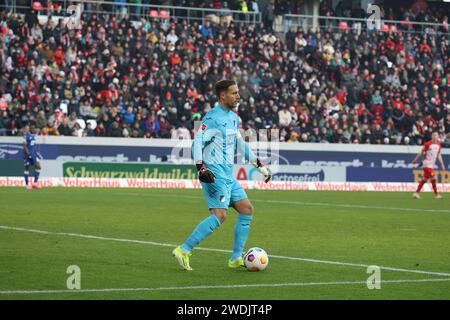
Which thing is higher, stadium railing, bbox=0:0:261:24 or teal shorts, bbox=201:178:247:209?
stadium railing, bbox=0:0:261:24

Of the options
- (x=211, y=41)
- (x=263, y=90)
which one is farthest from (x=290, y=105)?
(x=211, y=41)

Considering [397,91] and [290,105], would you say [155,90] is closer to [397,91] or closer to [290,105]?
[290,105]

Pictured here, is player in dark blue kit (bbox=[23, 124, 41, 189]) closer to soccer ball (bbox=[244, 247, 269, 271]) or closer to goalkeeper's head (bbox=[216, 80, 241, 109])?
goalkeeper's head (bbox=[216, 80, 241, 109])

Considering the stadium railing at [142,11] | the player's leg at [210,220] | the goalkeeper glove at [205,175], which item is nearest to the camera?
the goalkeeper glove at [205,175]

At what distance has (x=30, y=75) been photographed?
37.0 m

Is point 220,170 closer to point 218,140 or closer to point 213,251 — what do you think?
point 218,140

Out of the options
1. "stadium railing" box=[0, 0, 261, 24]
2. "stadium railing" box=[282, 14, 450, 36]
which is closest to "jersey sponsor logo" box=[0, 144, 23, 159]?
"stadium railing" box=[0, 0, 261, 24]

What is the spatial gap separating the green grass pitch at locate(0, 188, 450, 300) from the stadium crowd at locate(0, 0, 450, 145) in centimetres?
1109

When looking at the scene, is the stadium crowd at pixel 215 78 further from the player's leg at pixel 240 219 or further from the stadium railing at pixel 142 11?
the player's leg at pixel 240 219

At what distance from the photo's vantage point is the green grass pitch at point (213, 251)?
32.2ft

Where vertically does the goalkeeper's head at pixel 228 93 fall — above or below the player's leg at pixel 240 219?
above

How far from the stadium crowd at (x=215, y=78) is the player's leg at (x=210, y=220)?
25031 mm

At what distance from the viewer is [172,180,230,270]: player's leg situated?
37.4ft

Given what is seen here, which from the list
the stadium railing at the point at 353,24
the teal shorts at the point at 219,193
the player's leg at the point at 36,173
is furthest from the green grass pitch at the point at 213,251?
the stadium railing at the point at 353,24
